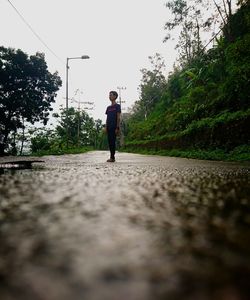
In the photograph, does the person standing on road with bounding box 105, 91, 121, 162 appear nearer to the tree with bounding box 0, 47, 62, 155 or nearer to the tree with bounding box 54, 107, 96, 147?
the tree with bounding box 0, 47, 62, 155

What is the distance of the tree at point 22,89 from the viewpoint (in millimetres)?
26125

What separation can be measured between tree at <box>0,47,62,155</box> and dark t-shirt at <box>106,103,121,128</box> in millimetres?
19522

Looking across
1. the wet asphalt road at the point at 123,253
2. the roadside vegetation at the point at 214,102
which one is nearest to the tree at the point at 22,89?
the roadside vegetation at the point at 214,102

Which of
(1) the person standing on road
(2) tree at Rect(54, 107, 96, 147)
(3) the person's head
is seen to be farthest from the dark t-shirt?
(2) tree at Rect(54, 107, 96, 147)

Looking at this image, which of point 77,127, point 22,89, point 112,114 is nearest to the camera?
point 112,114

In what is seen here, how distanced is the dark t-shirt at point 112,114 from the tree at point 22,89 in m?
19.5

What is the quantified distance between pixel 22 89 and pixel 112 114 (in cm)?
2177

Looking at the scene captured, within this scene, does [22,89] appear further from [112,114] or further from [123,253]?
[123,253]

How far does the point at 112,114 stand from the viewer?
732 centimetres

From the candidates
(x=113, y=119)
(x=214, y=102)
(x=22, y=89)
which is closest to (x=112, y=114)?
(x=113, y=119)

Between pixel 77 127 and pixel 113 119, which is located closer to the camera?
pixel 113 119

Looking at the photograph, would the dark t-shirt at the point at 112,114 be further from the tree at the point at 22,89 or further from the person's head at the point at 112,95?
the tree at the point at 22,89

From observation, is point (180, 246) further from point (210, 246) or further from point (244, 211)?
point (244, 211)

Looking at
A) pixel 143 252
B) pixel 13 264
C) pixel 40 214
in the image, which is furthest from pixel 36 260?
pixel 40 214
